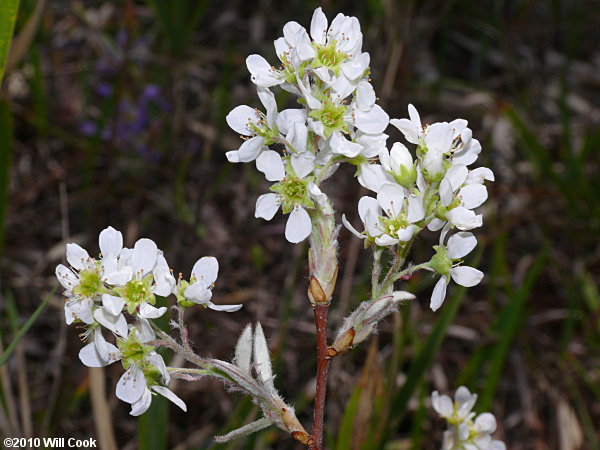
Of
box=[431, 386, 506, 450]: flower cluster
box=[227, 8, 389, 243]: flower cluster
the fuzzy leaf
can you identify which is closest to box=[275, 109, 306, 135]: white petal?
box=[227, 8, 389, 243]: flower cluster

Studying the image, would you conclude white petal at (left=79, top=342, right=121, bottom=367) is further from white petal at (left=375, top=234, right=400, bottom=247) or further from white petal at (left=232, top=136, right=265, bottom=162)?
white petal at (left=375, top=234, right=400, bottom=247)

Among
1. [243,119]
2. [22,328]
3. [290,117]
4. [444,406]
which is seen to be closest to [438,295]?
[290,117]

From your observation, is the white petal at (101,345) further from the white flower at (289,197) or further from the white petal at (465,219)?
the white petal at (465,219)

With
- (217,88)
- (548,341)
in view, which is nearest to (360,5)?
(217,88)

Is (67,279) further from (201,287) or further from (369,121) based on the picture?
(369,121)

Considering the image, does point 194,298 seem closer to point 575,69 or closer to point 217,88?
point 217,88

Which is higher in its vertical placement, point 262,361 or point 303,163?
point 303,163
